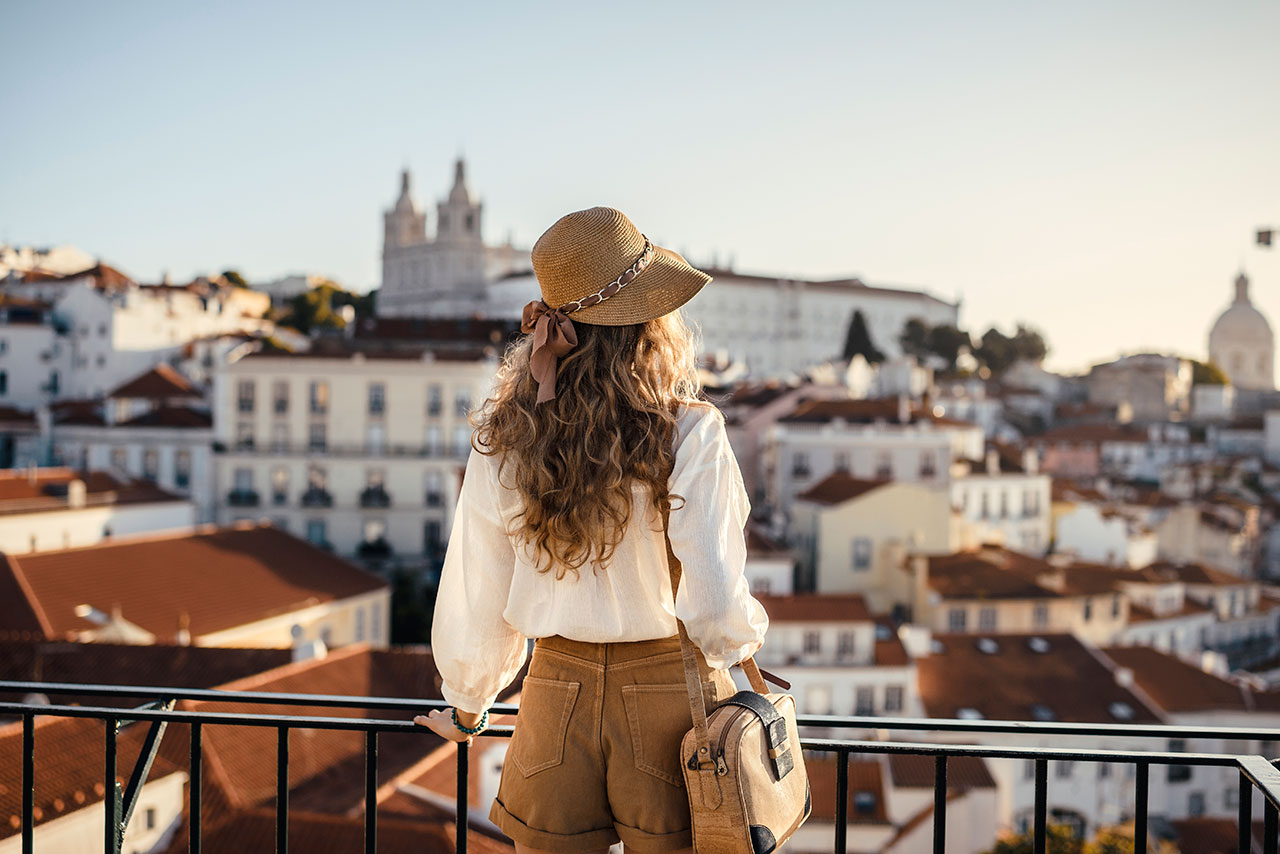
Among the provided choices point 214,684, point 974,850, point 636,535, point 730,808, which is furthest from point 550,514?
point 974,850

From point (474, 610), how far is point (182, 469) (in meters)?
37.1

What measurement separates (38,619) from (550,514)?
18549mm

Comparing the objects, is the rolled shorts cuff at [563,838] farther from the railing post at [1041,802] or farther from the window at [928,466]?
the window at [928,466]

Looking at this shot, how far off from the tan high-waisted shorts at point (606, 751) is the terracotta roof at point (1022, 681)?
20.0 m

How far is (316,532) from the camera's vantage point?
114 feet

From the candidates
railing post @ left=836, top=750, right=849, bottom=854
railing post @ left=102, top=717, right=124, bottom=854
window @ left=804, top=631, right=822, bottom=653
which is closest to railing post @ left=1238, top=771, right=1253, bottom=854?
railing post @ left=836, top=750, right=849, bottom=854

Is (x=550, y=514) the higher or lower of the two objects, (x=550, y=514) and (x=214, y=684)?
the higher

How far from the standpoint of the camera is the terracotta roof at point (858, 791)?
17.4m

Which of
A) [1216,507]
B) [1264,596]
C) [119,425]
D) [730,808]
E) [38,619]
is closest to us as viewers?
[730,808]

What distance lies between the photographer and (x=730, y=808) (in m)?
1.86

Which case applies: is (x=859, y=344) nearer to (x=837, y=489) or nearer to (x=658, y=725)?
(x=837, y=489)

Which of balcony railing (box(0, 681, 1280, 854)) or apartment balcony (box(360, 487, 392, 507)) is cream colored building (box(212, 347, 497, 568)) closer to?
apartment balcony (box(360, 487, 392, 507))

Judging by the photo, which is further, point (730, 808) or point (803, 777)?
point (803, 777)

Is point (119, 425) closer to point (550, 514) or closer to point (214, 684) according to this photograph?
point (214, 684)
